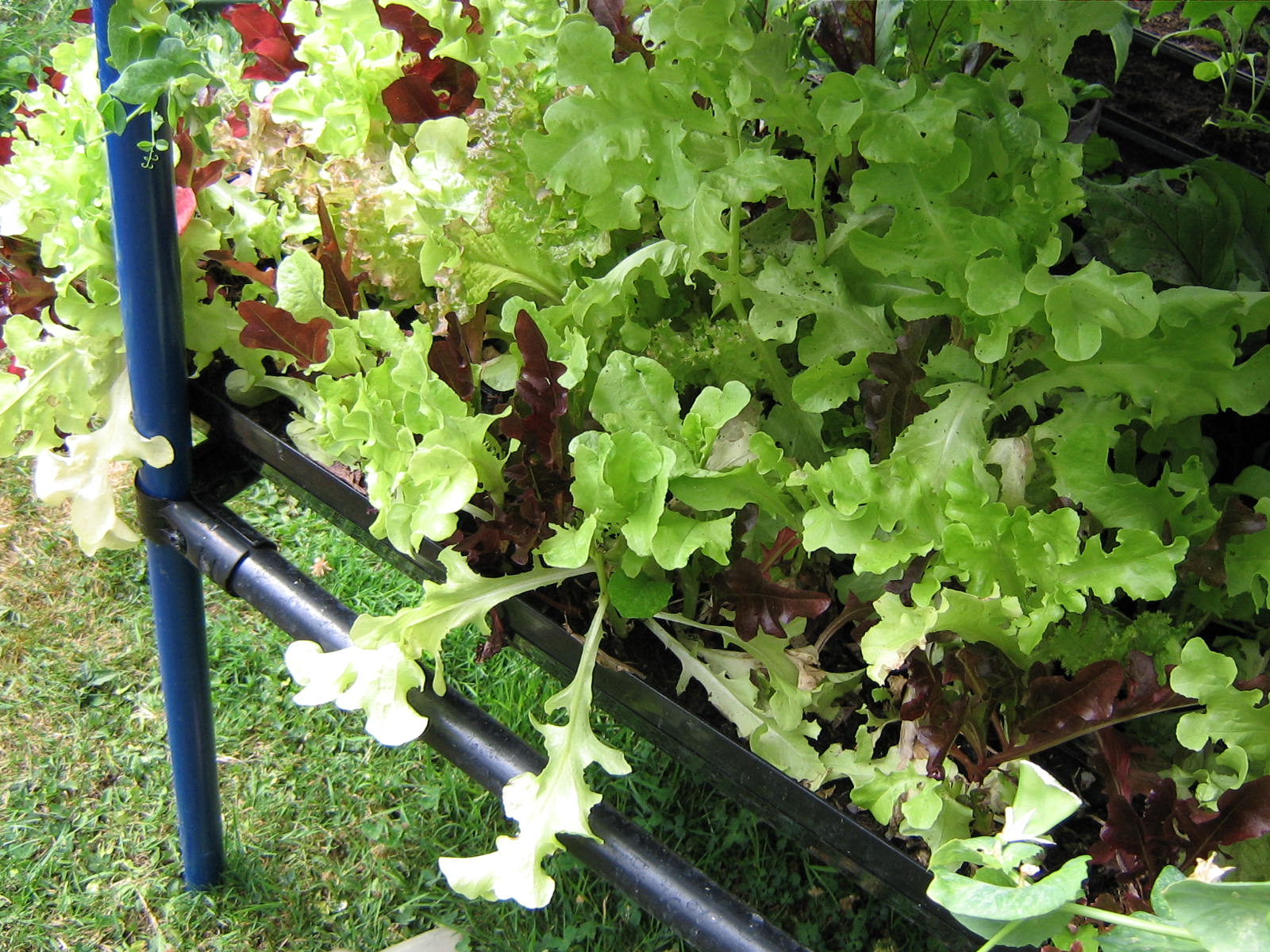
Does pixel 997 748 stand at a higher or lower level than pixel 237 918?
higher

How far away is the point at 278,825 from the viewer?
61.8 inches

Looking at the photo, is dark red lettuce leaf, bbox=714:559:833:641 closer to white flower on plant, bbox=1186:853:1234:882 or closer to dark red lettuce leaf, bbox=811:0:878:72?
white flower on plant, bbox=1186:853:1234:882

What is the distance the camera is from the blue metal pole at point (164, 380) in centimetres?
84

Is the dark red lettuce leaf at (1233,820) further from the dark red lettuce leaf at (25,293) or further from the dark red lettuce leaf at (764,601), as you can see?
the dark red lettuce leaf at (25,293)

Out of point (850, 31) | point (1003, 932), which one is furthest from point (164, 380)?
point (1003, 932)

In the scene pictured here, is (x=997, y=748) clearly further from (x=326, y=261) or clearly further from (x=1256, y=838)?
(x=326, y=261)

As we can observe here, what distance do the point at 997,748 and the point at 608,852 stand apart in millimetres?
282

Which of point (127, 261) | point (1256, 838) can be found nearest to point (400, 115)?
point (127, 261)

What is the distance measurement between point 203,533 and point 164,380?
14 cm

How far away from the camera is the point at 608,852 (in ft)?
2.57

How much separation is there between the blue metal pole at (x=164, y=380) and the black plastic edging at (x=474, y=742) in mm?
54

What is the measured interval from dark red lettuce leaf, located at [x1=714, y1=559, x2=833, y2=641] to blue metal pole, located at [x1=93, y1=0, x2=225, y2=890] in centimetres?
51

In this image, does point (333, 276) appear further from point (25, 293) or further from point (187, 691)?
point (187, 691)

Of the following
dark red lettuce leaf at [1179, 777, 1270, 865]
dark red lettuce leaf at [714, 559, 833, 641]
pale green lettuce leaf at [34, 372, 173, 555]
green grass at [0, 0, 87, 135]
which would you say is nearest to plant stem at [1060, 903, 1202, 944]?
dark red lettuce leaf at [1179, 777, 1270, 865]
